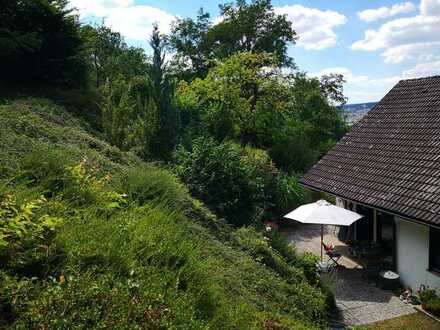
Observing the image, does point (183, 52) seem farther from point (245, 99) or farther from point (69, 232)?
point (69, 232)

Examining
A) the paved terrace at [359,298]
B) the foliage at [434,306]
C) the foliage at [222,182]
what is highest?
the foliage at [222,182]

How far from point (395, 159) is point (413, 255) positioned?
10.2 ft

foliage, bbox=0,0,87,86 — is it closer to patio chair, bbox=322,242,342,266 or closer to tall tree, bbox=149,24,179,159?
tall tree, bbox=149,24,179,159

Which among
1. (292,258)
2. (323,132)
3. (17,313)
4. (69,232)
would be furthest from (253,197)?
(323,132)

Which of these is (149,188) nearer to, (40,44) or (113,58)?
(40,44)

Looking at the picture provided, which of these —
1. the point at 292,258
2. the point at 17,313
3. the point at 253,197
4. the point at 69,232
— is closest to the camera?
the point at 17,313

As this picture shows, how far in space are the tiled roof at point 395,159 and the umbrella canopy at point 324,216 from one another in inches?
28.3

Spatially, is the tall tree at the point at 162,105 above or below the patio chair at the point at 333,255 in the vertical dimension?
above

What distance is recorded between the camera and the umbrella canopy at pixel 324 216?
473 inches

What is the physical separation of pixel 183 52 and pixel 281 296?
31948 mm

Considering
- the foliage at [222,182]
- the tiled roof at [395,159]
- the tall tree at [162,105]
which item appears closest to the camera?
the tiled roof at [395,159]

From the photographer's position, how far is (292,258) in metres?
10.3

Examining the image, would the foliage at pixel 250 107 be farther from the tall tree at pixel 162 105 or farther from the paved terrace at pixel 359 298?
the paved terrace at pixel 359 298

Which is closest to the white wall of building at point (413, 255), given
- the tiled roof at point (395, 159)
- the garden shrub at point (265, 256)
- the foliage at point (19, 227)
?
the tiled roof at point (395, 159)
